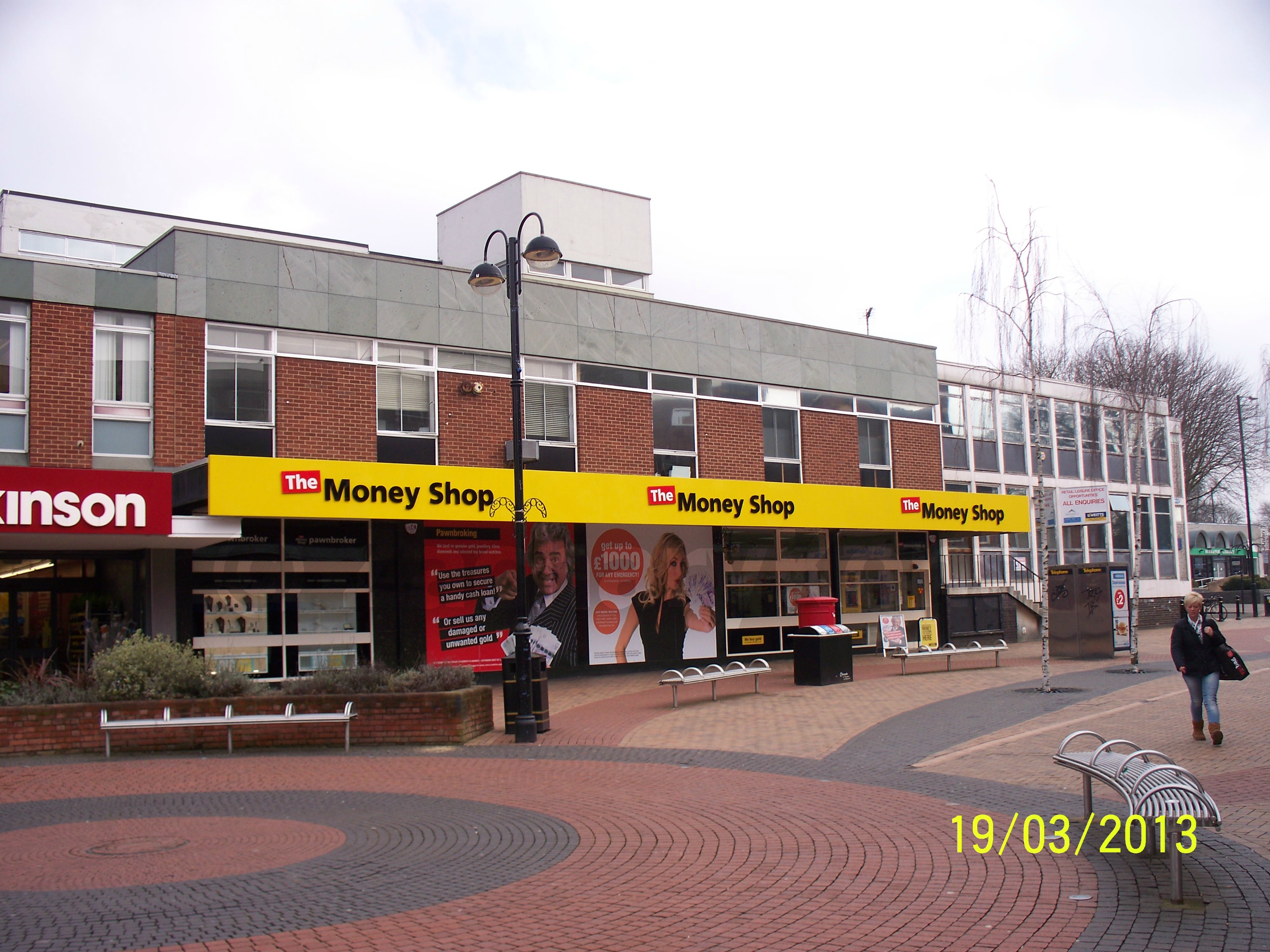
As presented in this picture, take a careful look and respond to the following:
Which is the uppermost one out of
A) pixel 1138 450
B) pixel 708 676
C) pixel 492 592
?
pixel 1138 450

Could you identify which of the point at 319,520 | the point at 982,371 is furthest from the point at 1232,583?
the point at 319,520

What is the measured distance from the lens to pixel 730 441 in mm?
24109

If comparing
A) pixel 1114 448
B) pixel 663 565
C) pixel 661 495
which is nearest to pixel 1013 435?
pixel 1114 448

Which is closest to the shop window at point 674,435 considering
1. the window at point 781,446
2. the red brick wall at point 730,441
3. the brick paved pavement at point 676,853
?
the red brick wall at point 730,441

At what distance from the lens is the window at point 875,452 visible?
26.8 metres

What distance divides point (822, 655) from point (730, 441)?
260 inches

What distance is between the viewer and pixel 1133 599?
2302 centimetres

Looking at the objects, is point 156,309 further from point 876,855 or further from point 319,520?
point 876,855

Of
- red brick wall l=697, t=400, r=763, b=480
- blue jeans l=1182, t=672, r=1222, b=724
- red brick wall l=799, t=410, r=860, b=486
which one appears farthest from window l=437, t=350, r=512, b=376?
blue jeans l=1182, t=672, r=1222, b=724

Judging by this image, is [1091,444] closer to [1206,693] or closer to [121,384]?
[1206,693]

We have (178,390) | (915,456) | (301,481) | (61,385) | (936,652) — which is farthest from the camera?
(915,456)

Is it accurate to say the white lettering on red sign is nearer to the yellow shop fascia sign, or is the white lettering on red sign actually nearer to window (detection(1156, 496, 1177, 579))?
the yellow shop fascia sign

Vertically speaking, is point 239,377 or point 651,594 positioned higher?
point 239,377

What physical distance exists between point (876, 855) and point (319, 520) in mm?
13308
